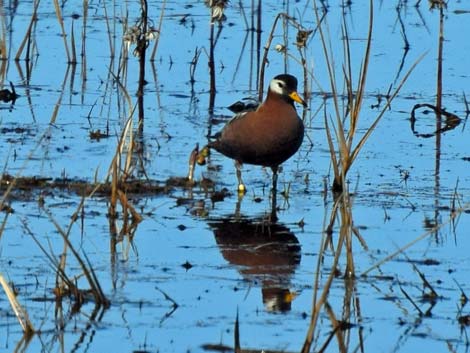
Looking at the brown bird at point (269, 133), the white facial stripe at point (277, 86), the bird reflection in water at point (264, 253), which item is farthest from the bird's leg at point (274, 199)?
the white facial stripe at point (277, 86)

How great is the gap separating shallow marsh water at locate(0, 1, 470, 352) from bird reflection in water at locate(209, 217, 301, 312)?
18 millimetres

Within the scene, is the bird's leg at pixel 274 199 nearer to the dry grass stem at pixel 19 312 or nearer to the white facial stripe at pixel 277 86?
the white facial stripe at pixel 277 86

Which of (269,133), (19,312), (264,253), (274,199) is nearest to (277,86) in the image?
(269,133)

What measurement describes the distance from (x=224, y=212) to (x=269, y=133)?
3.11ft

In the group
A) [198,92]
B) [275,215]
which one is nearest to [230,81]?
[198,92]

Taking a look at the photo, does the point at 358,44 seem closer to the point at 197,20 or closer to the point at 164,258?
the point at 197,20

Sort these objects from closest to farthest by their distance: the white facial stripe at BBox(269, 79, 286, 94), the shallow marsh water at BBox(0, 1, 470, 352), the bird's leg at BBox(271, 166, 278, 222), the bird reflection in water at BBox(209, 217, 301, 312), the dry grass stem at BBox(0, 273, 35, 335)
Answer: the dry grass stem at BBox(0, 273, 35, 335), the shallow marsh water at BBox(0, 1, 470, 352), the bird reflection in water at BBox(209, 217, 301, 312), the bird's leg at BBox(271, 166, 278, 222), the white facial stripe at BBox(269, 79, 286, 94)

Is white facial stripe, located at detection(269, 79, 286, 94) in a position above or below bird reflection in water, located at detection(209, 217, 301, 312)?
above

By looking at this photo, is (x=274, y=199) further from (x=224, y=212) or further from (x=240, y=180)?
(x=224, y=212)

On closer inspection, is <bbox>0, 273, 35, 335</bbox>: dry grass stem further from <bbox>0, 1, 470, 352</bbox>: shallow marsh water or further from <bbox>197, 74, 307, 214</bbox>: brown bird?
<bbox>197, 74, 307, 214</bbox>: brown bird

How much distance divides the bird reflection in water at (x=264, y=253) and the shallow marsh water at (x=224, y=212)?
2 cm

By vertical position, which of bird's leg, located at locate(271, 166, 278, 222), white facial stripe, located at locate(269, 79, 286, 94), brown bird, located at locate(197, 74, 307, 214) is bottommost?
bird's leg, located at locate(271, 166, 278, 222)

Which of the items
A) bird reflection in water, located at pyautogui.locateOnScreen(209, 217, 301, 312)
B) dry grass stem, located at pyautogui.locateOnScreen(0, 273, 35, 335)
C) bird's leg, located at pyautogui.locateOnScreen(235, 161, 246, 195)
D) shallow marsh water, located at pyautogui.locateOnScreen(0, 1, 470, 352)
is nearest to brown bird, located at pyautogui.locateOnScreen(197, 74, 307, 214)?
bird's leg, located at pyautogui.locateOnScreen(235, 161, 246, 195)

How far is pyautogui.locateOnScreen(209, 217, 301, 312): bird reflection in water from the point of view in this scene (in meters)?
7.54
